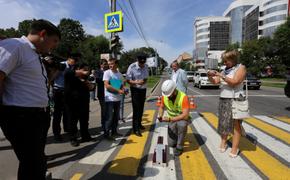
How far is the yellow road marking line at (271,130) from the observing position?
18.5 ft

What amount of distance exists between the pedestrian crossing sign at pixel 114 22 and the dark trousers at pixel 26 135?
8196 mm

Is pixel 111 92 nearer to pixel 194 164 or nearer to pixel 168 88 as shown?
pixel 168 88

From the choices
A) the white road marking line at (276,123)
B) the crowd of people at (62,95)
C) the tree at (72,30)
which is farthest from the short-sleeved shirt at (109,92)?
the tree at (72,30)

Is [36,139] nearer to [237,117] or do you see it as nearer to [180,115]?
[180,115]

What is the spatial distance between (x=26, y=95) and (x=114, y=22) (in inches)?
333

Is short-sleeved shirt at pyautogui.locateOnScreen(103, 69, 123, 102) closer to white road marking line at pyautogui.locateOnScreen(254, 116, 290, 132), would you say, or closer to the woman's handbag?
the woman's handbag

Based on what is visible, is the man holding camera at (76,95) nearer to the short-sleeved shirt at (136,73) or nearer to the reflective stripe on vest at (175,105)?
the short-sleeved shirt at (136,73)

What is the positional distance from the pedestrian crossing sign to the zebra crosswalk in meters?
5.34

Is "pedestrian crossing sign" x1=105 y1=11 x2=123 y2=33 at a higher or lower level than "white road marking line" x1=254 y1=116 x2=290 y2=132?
higher

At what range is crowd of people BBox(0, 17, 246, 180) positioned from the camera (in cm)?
221

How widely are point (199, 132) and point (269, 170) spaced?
2.39 meters

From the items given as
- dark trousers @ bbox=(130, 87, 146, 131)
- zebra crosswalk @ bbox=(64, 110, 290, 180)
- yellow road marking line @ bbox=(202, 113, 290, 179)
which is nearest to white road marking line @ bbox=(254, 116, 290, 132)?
zebra crosswalk @ bbox=(64, 110, 290, 180)

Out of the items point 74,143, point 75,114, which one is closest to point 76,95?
point 75,114

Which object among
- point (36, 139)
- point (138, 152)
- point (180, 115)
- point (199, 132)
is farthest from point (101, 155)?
point (199, 132)
